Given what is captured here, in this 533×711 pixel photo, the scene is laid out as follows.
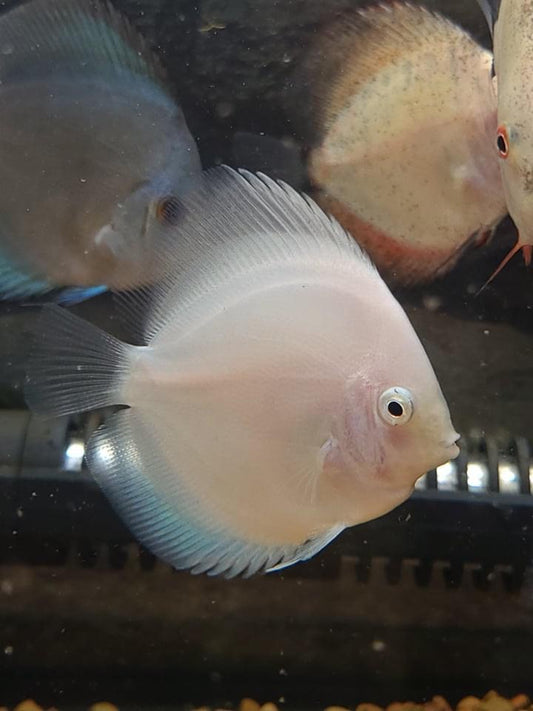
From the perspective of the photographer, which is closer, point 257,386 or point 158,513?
point 257,386

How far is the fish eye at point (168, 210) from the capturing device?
3.83ft

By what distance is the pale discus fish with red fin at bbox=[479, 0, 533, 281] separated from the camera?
2.94ft

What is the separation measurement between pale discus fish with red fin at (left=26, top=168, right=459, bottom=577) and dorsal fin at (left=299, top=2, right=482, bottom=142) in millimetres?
404

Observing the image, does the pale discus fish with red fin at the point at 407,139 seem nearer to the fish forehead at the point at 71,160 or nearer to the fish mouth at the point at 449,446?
the fish forehead at the point at 71,160

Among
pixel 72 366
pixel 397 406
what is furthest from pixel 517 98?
pixel 72 366

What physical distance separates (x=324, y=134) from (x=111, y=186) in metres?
0.38

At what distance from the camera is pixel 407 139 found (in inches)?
48.4

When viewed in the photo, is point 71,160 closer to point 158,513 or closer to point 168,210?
point 168,210

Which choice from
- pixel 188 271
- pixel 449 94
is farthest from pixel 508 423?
pixel 188 271

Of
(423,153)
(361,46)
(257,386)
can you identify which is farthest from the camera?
(361,46)

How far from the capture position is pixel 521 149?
90 cm

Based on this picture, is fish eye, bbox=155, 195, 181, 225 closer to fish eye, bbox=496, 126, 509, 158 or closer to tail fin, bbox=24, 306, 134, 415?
tail fin, bbox=24, 306, 134, 415

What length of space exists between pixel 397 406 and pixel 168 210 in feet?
1.67

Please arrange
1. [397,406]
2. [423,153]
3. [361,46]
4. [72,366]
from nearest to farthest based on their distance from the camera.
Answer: [397,406] < [72,366] < [423,153] < [361,46]
